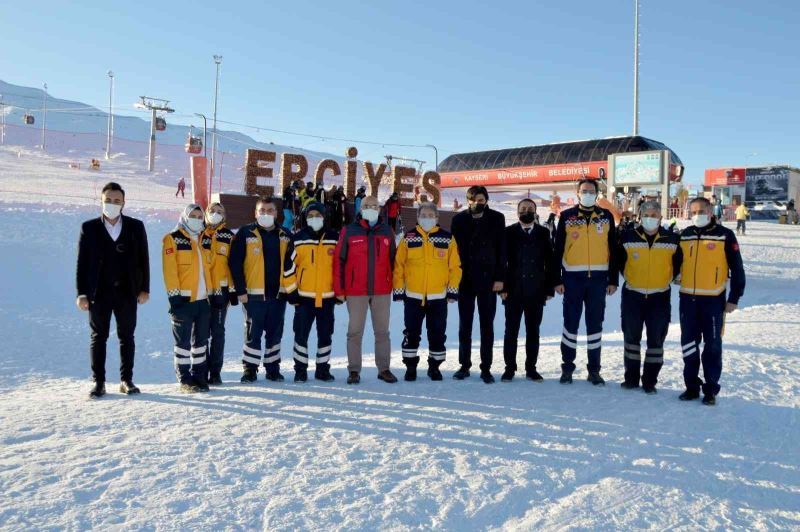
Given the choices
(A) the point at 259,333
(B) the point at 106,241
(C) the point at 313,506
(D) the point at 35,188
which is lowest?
(C) the point at 313,506

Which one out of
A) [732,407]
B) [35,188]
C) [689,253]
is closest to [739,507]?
[732,407]

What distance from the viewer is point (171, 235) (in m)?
5.22

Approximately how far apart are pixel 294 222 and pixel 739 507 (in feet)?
37.7

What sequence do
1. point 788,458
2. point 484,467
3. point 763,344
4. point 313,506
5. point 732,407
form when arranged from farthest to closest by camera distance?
point 763,344, point 732,407, point 788,458, point 484,467, point 313,506

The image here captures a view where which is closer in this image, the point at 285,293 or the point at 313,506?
the point at 313,506

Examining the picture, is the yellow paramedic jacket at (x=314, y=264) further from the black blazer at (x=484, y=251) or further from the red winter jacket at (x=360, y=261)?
the black blazer at (x=484, y=251)

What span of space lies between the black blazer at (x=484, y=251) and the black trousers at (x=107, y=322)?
312cm

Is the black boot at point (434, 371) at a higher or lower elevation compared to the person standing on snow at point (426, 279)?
lower

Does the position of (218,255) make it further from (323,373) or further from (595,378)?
(595,378)

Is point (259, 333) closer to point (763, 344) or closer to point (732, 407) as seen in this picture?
point (732, 407)

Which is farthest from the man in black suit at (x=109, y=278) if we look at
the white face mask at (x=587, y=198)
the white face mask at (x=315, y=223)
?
the white face mask at (x=587, y=198)

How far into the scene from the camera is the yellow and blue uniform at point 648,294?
17.9 feet

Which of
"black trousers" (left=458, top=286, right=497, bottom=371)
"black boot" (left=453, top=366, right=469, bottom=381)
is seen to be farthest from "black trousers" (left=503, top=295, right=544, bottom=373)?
"black boot" (left=453, top=366, right=469, bottom=381)

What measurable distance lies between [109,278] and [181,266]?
1.92 feet
